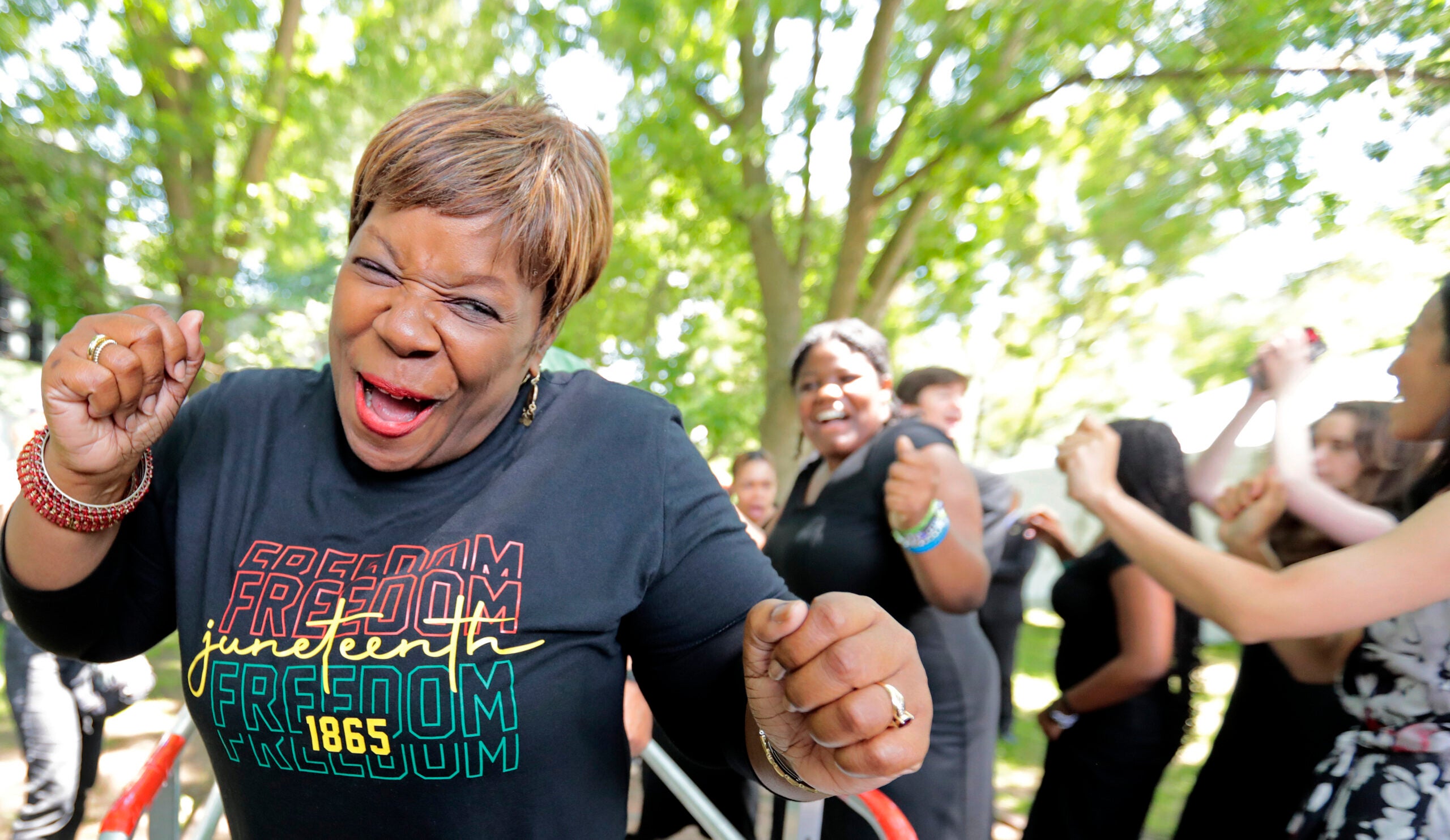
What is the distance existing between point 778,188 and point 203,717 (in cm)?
596

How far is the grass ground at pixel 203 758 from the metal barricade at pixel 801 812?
1.78 m

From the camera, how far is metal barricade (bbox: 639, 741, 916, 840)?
1399 millimetres

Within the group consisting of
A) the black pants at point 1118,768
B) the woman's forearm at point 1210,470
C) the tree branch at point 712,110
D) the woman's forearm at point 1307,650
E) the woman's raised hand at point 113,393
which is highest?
the tree branch at point 712,110

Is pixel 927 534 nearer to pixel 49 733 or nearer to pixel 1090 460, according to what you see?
pixel 1090 460

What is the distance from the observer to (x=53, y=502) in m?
1.16

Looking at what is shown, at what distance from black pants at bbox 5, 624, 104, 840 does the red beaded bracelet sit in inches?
94.0

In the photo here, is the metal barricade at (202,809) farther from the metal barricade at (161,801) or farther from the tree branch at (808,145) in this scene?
the tree branch at (808,145)

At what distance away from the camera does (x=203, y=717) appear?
45.5 inches

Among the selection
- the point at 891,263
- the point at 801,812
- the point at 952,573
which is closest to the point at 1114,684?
the point at 952,573

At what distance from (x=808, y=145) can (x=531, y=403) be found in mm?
5522

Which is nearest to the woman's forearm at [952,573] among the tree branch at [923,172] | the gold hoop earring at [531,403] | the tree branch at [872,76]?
the gold hoop earring at [531,403]

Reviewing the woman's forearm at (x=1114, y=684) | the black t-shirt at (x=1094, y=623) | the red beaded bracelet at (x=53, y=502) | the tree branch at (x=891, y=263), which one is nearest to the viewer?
the red beaded bracelet at (x=53, y=502)

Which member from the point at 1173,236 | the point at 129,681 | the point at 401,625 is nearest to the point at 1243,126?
the point at 1173,236

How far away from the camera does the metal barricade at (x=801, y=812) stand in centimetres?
140
